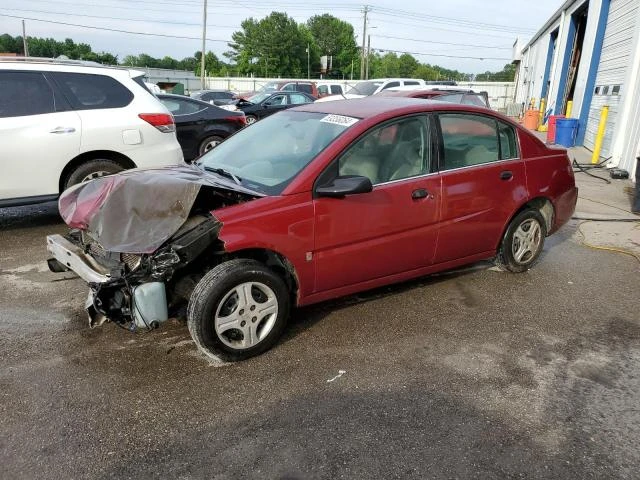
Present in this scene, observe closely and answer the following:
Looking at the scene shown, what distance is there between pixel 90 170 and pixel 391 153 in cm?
374

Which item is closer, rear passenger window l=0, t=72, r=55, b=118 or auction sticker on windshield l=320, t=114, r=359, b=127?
auction sticker on windshield l=320, t=114, r=359, b=127

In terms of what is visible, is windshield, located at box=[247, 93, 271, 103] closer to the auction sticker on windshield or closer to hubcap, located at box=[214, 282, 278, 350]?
the auction sticker on windshield

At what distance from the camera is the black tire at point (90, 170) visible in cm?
578

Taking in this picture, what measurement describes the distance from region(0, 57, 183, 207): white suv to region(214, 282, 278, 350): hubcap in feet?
11.6

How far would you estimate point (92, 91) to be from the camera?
6012mm

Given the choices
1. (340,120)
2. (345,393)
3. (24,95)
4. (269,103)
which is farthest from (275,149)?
(269,103)

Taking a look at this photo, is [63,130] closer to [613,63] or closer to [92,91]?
[92,91]

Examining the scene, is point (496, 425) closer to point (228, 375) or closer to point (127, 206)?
point (228, 375)

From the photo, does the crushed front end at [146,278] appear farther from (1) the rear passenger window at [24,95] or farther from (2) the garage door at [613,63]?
(2) the garage door at [613,63]

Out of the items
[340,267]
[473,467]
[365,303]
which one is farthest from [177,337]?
[473,467]

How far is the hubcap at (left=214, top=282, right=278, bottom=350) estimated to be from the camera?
3.20 metres

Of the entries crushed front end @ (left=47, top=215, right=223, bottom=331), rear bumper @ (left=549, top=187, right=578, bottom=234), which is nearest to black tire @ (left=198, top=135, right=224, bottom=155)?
rear bumper @ (left=549, top=187, right=578, bottom=234)

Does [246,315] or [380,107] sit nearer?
[246,315]

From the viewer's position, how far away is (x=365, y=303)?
Result: 425 cm
